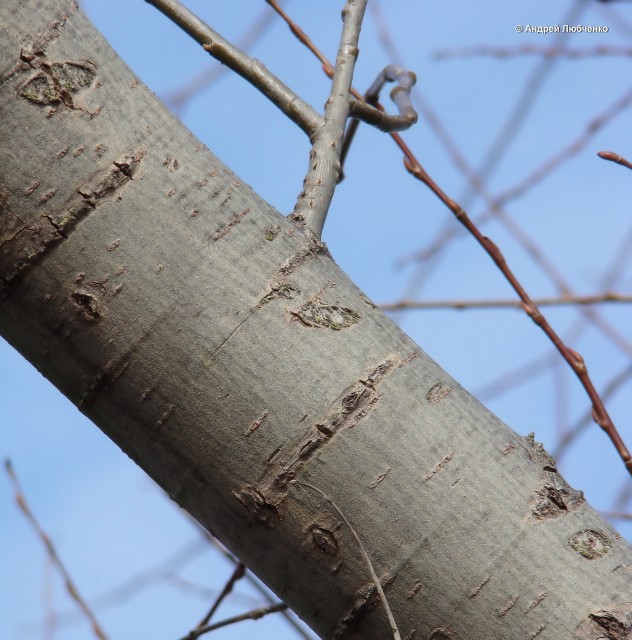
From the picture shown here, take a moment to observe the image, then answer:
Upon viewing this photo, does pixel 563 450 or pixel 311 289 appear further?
pixel 563 450

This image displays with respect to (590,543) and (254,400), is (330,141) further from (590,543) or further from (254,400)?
(590,543)

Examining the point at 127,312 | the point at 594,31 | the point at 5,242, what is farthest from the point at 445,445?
the point at 594,31

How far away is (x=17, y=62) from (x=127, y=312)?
213mm

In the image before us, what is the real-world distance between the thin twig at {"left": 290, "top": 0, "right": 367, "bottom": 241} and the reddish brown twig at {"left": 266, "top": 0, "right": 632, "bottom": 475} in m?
0.29

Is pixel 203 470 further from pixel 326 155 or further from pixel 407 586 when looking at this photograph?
pixel 326 155

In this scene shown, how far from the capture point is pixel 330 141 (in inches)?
33.4

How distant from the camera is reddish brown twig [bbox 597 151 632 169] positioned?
3.08 ft

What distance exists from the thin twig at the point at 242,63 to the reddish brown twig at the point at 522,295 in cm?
34

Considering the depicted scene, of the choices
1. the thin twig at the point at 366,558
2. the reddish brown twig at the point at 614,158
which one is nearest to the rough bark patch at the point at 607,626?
the thin twig at the point at 366,558

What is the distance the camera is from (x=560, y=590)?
0.59 m

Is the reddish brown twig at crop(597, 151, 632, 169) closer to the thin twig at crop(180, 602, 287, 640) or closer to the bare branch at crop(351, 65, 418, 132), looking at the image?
the bare branch at crop(351, 65, 418, 132)

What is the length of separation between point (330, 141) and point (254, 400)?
368 millimetres

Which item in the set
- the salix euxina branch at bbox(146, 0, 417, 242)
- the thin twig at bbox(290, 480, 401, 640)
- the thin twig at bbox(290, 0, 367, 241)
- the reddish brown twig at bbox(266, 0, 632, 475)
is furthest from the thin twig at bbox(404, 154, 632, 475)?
the thin twig at bbox(290, 480, 401, 640)

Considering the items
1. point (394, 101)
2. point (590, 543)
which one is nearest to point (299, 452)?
point (590, 543)
